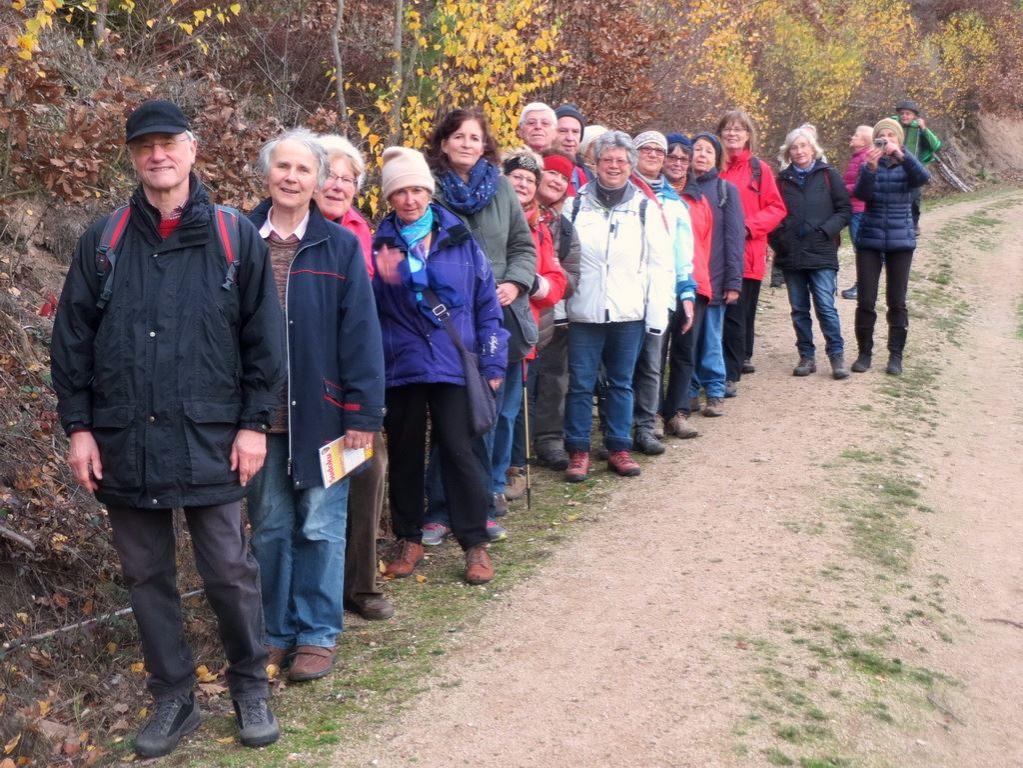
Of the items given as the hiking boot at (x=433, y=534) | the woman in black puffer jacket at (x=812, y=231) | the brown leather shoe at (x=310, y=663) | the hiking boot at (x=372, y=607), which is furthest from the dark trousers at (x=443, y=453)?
the woman in black puffer jacket at (x=812, y=231)

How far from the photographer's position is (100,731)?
431 cm

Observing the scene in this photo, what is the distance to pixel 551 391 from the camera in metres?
7.84

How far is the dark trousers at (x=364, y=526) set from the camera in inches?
206

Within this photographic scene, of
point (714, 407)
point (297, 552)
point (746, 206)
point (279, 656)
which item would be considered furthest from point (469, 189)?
point (746, 206)

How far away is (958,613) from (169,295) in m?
4.00

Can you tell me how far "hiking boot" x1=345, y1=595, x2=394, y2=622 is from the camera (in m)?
5.33

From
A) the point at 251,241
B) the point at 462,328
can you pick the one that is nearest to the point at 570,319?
the point at 462,328

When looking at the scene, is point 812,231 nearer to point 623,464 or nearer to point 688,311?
point 688,311

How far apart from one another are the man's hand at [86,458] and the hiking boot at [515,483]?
332cm

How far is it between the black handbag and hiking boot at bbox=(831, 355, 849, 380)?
5.12 metres

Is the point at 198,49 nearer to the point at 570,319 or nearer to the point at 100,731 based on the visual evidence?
the point at 570,319

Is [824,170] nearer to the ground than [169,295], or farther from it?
farther from it

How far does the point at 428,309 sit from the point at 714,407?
404 cm

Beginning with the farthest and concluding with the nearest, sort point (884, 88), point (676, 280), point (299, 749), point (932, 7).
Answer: point (932, 7)
point (884, 88)
point (676, 280)
point (299, 749)
